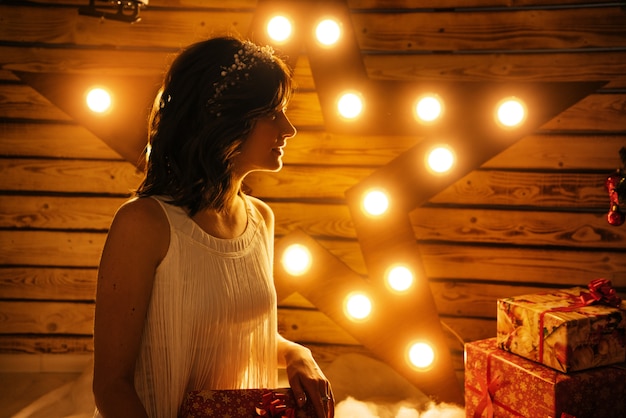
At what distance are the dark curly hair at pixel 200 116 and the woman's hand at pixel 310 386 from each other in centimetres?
59

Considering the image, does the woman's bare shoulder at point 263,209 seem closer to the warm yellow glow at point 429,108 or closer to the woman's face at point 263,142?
the woman's face at point 263,142

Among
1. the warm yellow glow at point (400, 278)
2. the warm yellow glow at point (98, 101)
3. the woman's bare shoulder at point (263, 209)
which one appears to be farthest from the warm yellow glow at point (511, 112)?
the warm yellow glow at point (98, 101)

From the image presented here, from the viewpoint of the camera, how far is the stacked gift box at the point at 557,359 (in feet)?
6.32

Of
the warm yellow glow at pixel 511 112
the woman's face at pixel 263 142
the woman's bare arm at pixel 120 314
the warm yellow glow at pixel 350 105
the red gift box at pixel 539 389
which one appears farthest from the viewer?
the warm yellow glow at pixel 350 105

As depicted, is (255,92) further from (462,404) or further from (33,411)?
(33,411)

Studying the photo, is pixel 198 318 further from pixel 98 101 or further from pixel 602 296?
pixel 98 101

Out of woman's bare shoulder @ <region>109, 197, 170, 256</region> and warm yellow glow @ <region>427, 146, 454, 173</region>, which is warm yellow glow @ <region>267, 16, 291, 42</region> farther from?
woman's bare shoulder @ <region>109, 197, 170, 256</region>

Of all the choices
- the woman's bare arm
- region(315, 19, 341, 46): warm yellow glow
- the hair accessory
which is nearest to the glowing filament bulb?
region(315, 19, 341, 46): warm yellow glow

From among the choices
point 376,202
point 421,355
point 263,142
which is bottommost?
point 421,355

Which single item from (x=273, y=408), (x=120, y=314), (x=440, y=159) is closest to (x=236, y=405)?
(x=273, y=408)

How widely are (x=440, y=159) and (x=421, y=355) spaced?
99cm

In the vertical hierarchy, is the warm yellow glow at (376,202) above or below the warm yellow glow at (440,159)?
below

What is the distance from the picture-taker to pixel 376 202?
284 cm

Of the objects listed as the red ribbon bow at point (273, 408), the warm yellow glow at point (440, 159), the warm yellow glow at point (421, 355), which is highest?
the warm yellow glow at point (440, 159)
